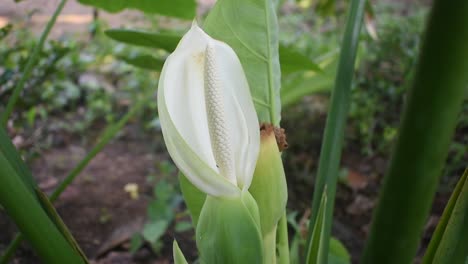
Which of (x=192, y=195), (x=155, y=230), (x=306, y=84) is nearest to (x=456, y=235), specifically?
(x=192, y=195)

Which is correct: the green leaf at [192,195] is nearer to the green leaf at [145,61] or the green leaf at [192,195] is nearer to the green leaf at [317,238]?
the green leaf at [317,238]

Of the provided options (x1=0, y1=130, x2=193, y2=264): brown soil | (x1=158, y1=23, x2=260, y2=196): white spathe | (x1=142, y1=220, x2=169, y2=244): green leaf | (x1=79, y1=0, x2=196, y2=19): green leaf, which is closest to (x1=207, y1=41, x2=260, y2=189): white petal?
(x1=158, y1=23, x2=260, y2=196): white spathe

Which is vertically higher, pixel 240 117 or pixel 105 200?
pixel 240 117

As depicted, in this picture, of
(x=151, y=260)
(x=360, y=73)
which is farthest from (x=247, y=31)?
(x=360, y=73)

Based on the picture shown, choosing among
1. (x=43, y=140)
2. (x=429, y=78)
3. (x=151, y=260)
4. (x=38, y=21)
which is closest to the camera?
(x=429, y=78)

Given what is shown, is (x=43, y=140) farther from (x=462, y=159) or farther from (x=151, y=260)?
(x=462, y=159)

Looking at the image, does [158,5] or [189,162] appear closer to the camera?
[189,162]

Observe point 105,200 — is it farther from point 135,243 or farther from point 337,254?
point 337,254
